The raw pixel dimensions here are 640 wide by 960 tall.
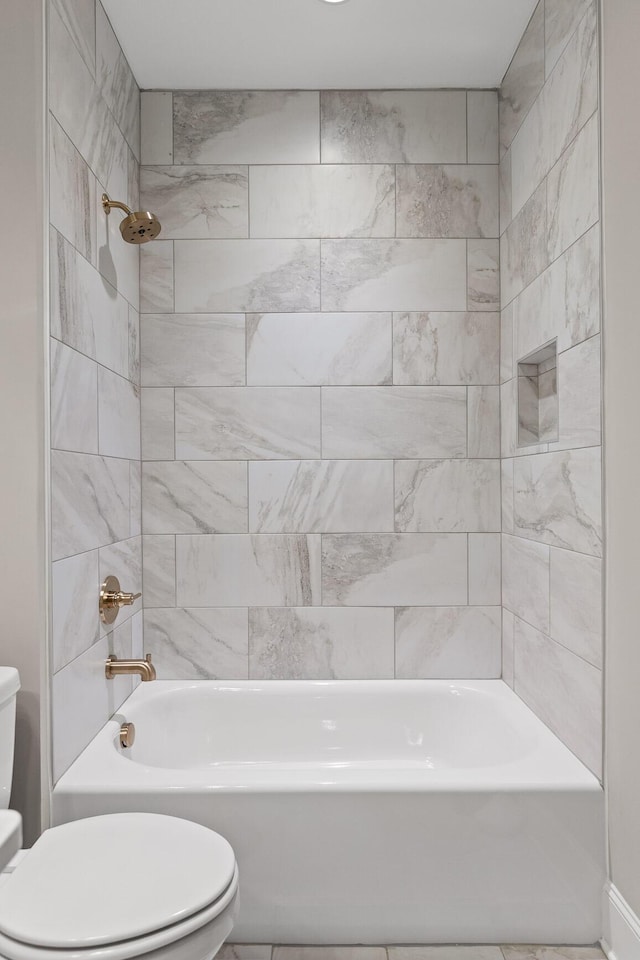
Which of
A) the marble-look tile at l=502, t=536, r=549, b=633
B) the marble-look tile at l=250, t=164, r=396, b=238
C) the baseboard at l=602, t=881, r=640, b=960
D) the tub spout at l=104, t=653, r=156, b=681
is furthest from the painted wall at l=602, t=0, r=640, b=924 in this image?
the tub spout at l=104, t=653, r=156, b=681

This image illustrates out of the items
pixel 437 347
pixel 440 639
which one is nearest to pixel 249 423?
pixel 437 347

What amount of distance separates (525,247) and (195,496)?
1.47 m

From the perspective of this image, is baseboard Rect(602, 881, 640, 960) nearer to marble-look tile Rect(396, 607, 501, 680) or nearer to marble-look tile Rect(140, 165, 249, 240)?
marble-look tile Rect(396, 607, 501, 680)

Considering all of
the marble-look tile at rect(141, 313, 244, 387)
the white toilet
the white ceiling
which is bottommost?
the white toilet

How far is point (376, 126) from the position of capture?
256cm

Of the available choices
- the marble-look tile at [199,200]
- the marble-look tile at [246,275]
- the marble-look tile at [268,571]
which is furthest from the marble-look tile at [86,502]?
the marble-look tile at [199,200]

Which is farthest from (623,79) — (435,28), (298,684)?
(298,684)

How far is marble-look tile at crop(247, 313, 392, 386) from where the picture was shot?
2.57 meters

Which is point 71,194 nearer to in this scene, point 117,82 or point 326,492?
point 117,82

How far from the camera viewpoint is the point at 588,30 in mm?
1757

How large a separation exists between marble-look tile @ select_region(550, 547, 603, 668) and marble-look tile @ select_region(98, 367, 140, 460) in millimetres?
1426

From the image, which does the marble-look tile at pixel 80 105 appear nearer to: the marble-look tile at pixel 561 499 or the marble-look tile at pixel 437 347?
the marble-look tile at pixel 437 347

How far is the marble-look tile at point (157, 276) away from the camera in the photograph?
259 centimetres

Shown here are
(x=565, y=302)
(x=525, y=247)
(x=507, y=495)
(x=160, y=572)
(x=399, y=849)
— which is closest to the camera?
(x=399, y=849)
